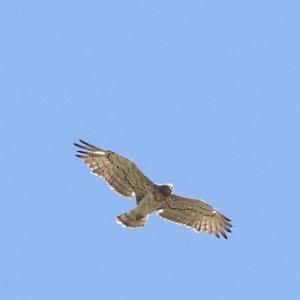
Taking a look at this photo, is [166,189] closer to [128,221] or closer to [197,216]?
[128,221]

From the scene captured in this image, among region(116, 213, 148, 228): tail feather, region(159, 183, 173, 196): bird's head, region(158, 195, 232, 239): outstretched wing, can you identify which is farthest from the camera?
region(158, 195, 232, 239): outstretched wing

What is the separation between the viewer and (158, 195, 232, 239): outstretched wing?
28422 millimetres

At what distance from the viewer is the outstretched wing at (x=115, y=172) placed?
27.8 meters

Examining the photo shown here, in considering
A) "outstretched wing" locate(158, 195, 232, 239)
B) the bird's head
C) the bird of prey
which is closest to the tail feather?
the bird of prey

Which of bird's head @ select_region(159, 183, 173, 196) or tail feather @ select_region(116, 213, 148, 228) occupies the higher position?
bird's head @ select_region(159, 183, 173, 196)

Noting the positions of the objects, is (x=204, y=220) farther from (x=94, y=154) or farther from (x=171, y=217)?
(x=94, y=154)

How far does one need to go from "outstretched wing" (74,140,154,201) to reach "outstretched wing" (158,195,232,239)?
2.91 ft

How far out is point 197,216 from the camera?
2873 cm

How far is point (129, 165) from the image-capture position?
90.6 feet

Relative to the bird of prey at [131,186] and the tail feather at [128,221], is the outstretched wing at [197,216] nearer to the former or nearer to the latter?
the bird of prey at [131,186]

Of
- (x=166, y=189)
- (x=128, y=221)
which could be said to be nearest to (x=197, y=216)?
(x=166, y=189)

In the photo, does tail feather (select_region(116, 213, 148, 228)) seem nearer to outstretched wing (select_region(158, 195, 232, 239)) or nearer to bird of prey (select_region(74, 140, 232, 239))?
bird of prey (select_region(74, 140, 232, 239))

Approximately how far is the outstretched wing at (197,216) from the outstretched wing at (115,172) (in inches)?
35.0

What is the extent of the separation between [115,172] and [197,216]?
2.35 metres
